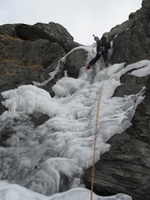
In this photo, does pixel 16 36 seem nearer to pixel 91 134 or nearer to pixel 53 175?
pixel 91 134

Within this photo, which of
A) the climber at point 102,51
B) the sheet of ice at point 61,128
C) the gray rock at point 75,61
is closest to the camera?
the sheet of ice at point 61,128

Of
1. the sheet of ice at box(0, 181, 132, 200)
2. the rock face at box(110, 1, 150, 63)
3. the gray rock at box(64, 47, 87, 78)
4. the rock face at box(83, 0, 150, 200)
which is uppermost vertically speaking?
the rock face at box(110, 1, 150, 63)

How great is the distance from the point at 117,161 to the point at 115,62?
6665mm

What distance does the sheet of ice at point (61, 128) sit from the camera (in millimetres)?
8039

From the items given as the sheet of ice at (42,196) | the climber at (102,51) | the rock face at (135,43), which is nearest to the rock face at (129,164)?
the sheet of ice at (42,196)

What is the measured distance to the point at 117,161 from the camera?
7.69 metres

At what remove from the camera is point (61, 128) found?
9.98 meters

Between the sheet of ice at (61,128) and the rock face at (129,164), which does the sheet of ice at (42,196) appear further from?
the rock face at (129,164)

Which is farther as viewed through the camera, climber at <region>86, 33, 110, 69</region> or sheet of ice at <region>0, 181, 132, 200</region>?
climber at <region>86, 33, 110, 69</region>

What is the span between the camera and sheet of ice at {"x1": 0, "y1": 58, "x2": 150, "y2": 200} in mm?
8039

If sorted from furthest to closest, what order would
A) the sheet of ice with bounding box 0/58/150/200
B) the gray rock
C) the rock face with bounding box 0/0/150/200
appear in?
the gray rock
the sheet of ice with bounding box 0/58/150/200
the rock face with bounding box 0/0/150/200

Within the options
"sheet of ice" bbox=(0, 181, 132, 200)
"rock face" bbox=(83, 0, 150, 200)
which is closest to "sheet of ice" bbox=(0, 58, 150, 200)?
"sheet of ice" bbox=(0, 181, 132, 200)

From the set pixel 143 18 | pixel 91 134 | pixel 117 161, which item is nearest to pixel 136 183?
pixel 117 161

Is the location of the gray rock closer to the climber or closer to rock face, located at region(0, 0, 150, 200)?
rock face, located at region(0, 0, 150, 200)
